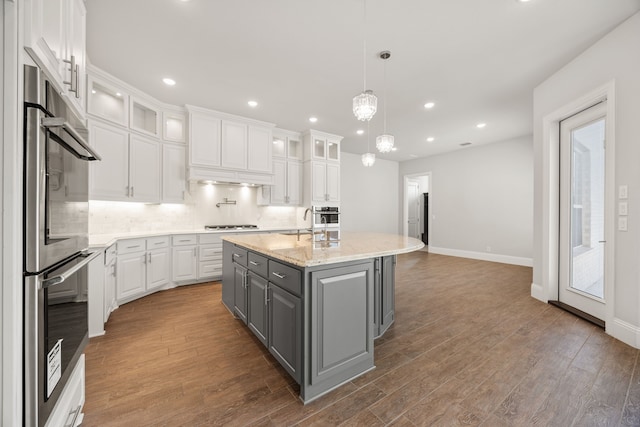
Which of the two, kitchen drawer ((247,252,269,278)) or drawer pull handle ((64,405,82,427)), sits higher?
kitchen drawer ((247,252,269,278))

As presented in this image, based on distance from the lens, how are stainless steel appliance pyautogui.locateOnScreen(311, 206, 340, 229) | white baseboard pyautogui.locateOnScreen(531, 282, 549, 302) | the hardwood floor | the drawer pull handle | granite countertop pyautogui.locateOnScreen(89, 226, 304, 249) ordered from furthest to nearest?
white baseboard pyautogui.locateOnScreen(531, 282, 549, 302)
stainless steel appliance pyautogui.locateOnScreen(311, 206, 340, 229)
granite countertop pyautogui.locateOnScreen(89, 226, 304, 249)
the hardwood floor
the drawer pull handle

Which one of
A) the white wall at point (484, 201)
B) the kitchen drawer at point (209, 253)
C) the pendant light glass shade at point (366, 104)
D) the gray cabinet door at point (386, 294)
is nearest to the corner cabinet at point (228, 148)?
the kitchen drawer at point (209, 253)

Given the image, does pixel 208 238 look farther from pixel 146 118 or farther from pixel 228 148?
pixel 146 118

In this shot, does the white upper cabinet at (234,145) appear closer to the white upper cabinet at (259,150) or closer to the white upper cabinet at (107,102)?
the white upper cabinet at (259,150)

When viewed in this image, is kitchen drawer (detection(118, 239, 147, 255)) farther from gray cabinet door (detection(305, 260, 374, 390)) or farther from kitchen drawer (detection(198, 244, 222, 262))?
gray cabinet door (detection(305, 260, 374, 390))

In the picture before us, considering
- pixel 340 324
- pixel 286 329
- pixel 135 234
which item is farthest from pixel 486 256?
pixel 135 234

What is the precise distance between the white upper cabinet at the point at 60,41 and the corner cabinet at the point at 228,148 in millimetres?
2572

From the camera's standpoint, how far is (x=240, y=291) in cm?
251

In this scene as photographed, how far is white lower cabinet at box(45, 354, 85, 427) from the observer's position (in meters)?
1.03

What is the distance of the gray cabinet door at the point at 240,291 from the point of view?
7.77ft

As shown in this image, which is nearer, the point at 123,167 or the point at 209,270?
the point at 123,167

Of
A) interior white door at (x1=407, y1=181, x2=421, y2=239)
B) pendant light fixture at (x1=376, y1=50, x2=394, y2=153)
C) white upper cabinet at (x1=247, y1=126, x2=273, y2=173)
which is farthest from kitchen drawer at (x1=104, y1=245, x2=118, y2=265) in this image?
interior white door at (x1=407, y1=181, x2=421, y2=239)

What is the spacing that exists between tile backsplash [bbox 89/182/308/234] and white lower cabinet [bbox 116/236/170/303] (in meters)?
0.57

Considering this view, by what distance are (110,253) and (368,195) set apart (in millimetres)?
6076
